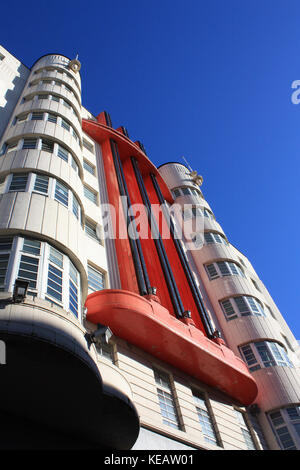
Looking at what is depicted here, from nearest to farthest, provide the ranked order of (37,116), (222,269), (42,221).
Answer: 1. (42,221)
2. (37,116)
3. (222,269)

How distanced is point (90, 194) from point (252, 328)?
12.6 meters

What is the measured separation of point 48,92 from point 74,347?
20.3m

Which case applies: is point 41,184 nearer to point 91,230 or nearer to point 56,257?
point 56,257

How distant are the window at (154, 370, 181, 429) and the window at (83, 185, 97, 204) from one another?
1092 cm

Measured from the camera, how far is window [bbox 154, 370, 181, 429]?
45.2 ft

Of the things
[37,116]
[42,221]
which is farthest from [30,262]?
[37,116]

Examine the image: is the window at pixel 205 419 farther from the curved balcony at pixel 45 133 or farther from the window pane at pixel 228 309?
the curved balcony at pixel 45 133

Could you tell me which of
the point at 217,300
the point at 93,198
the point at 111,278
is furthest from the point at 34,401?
the point at 217,300

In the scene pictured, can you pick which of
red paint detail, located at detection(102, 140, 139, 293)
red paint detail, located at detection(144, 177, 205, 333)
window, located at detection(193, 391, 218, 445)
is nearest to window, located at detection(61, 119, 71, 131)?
red paint detail, located at detection(102, 140, 139, 293)

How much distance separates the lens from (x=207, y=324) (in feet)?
65.8

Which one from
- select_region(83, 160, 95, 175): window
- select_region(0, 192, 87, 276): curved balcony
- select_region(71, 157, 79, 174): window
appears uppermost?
select_region(83, 160, 95, 175): window

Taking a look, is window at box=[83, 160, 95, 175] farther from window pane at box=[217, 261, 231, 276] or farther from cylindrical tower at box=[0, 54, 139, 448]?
window pane at box=[217, 261, 231, 276]

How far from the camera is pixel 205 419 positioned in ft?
51.8

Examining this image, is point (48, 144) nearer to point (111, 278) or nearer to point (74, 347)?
point (111, 278)
